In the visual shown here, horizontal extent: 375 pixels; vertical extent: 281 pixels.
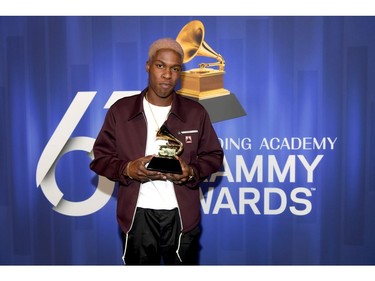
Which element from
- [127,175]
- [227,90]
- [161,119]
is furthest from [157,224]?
[227,90]

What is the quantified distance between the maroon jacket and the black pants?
0.04 meters

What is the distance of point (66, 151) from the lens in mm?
2941

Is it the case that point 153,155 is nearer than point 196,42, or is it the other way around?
point 153,155

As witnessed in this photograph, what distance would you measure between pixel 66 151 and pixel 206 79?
3.40ft

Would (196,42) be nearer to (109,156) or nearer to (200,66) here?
(200,66)

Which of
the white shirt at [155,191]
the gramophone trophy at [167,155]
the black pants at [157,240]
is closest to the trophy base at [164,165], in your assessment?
the gramophone trophy at [167,155]

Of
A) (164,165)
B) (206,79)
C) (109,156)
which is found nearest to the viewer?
(164,165)

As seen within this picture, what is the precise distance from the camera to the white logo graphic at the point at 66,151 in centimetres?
290

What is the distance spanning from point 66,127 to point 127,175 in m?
1.21

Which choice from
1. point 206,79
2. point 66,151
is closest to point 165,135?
point 206,79

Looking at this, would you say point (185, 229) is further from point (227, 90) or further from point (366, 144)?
point (366, 144)

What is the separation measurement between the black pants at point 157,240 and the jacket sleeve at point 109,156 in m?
0.19

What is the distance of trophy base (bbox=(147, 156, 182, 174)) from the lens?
1.79 m

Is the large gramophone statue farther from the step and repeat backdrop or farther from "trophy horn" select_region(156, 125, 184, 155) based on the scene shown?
"trophy horn" select_region(156, 125, 184, 155)
